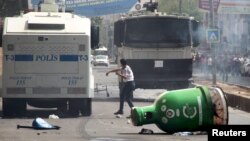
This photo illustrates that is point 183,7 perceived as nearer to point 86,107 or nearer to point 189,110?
point 86,107

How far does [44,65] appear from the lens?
66.9 feet

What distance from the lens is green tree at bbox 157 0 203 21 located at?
286 feet

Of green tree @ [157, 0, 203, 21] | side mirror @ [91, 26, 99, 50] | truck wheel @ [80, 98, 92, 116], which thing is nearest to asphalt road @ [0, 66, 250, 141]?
truck wheel @ [80, 98, 92, 116]

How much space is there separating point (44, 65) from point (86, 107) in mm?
1671

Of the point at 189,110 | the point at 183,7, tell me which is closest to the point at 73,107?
the point at 189,110

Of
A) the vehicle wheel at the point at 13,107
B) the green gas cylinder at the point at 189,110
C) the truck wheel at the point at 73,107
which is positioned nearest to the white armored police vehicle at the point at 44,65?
the vehicle wheel at the point at 13,107

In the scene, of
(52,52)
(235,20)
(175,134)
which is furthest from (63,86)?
(235,20)

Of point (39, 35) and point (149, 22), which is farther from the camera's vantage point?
point (149, 22)

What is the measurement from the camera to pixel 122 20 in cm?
2780

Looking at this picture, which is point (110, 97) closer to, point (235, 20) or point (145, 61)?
point (145, 61)

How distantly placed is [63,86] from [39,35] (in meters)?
1.49

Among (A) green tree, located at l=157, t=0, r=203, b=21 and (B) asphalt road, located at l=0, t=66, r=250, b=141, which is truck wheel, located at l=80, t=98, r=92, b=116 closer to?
(B) asphalt road, located at l=0, t=66, r=250, b=141

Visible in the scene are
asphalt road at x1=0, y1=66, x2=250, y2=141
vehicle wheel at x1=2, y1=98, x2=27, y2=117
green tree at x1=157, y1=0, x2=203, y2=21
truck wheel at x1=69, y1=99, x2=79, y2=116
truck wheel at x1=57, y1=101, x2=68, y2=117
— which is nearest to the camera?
asphalt road at x1=0, y1=66, x2=250, y2=141

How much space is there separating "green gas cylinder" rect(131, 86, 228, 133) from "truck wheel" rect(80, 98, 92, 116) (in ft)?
21.5
